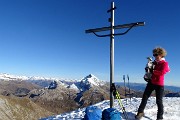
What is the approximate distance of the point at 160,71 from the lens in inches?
533

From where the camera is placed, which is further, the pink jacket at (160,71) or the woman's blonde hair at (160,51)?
the woman's blonde hair at (160,51)

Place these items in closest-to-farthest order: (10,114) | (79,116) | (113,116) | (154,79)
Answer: (113,116) < (154,79) < (79,116) < (10,114)

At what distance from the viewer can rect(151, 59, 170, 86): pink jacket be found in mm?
13521

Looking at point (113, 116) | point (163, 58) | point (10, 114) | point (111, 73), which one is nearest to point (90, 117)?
point (113, 116)

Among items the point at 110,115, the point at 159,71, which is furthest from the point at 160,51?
the point at 110,115

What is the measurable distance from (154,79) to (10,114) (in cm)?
18376

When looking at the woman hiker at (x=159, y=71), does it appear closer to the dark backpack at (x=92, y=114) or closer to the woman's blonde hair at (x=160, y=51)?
the woman's blonde hair at (x=160, y=51)

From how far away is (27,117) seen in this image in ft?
644

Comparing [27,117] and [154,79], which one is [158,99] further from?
[27,117]

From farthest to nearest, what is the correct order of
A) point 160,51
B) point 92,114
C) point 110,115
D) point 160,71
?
1. point 160,51
2. point 160,71
3. point 92,114
4. point 110,115

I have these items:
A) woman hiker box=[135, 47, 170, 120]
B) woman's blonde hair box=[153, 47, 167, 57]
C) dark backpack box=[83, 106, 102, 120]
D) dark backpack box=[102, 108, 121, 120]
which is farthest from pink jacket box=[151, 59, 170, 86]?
dark backpack box=[83, 106, 102, 120]

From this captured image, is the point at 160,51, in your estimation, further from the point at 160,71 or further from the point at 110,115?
the point at 110,115

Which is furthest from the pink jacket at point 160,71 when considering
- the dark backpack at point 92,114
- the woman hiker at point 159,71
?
the dark backpack at point 92,114

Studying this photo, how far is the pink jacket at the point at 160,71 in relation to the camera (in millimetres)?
13521
